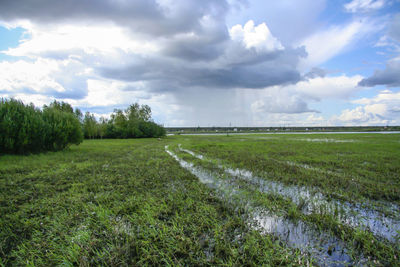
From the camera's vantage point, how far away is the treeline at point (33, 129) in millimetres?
17672

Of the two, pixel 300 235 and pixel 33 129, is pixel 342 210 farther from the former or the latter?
pixel 33 129

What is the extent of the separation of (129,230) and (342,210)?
710 centimetres

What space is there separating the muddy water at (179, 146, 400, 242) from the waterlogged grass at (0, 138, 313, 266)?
267 centimetres

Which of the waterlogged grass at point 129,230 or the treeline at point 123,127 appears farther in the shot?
the treeline at point 123,127

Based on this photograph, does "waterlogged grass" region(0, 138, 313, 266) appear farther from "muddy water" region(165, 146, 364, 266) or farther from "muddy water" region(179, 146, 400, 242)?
"muddy water" region(179, 146, 400, 242)

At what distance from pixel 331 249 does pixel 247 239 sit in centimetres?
199

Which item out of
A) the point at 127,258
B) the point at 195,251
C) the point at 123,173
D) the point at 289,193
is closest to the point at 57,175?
the point at 123,173

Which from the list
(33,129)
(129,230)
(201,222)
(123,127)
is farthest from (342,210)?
(123,127)

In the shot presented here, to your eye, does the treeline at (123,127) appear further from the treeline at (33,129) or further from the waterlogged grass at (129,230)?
the waterlogged grass at (129,230)

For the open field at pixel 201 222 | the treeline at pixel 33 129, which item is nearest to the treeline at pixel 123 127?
the treeline at pixel 33 129

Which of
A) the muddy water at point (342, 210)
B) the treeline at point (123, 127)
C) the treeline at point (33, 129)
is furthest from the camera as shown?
the treeline at point (123, 127)

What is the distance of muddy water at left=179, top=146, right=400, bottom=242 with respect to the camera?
17.1 ft

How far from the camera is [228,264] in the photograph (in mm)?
3771

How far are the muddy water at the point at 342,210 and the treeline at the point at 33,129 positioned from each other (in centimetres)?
2390
